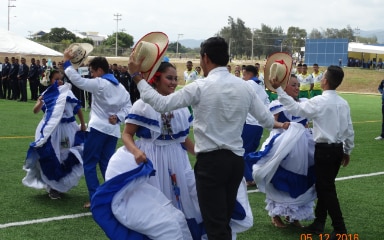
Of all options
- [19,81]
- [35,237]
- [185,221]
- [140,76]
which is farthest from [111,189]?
[19,81]

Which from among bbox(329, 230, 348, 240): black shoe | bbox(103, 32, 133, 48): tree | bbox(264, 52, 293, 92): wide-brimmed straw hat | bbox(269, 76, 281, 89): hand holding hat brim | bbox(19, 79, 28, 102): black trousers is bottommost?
bbox(329, 230, 348, 240): black shoe

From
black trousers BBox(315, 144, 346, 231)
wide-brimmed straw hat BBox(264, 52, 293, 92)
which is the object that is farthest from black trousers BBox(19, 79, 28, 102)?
black trousers BBox(315, 144, 346, 231)

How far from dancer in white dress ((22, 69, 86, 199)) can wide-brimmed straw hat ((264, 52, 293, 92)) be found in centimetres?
316

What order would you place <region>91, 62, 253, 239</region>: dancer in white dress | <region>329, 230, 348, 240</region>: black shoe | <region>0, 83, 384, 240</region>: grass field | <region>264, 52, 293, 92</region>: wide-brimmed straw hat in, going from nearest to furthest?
<region>91, 62, 253, 239</region>: dancer in white dress → <region>264, 52, 293, 92</region>: wide-brimmed straw hat → <region>329, 230, 348, 240</region>: black shoe → <region>0, 83, 384, 240</region>: grass field

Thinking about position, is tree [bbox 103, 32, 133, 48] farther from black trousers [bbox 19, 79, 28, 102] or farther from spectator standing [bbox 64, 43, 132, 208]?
spectator standing [bbox 64, 43, 132, 208]

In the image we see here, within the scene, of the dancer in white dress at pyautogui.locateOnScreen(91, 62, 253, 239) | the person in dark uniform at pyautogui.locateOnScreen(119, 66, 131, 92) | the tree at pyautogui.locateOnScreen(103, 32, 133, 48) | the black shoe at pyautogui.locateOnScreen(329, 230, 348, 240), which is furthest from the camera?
the tree at pyautogui.locateOnScreen(103, 32, 133, 48)

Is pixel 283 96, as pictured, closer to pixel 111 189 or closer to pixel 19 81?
pixel 111 189

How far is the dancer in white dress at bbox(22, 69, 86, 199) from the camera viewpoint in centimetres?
752

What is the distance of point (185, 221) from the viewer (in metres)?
4.50

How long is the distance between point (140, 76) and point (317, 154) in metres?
2.62

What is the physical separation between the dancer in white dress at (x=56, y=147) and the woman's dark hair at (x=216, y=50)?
390 cm

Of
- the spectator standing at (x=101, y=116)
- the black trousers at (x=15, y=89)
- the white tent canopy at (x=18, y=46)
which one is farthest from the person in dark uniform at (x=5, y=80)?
the spectator standing at (x=101, y=116)

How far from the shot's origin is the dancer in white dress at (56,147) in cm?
752

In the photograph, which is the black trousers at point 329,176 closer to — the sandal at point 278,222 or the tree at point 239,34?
the sandal at point 278,222
